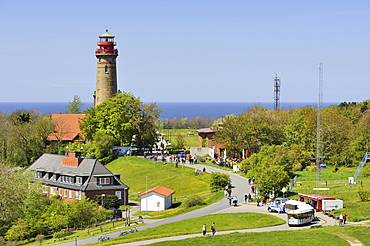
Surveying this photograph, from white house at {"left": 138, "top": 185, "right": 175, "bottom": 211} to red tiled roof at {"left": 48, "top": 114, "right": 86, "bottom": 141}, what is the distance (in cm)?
4563

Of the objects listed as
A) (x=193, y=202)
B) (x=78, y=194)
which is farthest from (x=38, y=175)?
(x=193, y=202)

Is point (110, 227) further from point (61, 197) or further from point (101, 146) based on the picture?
point (101, 146)

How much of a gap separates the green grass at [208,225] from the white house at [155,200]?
10.8 meters

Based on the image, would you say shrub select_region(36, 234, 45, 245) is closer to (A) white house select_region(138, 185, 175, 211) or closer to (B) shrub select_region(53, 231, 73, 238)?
(B) shrub select_region(53, 231, 73, 238)

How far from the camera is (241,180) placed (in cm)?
6825

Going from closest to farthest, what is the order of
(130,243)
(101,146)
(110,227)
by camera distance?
(130,243)
(110,227)
(101,146)

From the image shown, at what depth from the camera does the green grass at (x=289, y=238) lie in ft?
123

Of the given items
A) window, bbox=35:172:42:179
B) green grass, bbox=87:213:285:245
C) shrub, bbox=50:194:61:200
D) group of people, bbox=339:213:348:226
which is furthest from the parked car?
window, bbox=35:172:42:179

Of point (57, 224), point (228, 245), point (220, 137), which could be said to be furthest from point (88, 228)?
point (220, 137)

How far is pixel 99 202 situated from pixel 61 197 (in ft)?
28.0

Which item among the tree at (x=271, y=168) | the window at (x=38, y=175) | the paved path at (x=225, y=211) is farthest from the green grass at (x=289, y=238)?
the window at (x=38, y=175)

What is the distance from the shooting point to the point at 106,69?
353 ft

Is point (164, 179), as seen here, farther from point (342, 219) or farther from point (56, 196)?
point (342, 219)

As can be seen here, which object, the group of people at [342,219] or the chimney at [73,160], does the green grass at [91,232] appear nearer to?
the group of people at [342,219]
